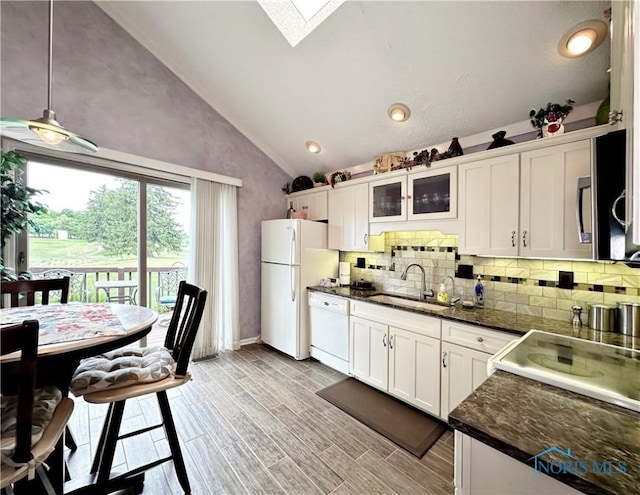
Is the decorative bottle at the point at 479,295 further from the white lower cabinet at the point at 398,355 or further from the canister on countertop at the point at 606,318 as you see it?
the canister on countertop at the point at 606,318

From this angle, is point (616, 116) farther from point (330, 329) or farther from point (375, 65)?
point (330, 329)

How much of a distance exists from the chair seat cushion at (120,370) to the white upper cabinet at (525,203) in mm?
2347

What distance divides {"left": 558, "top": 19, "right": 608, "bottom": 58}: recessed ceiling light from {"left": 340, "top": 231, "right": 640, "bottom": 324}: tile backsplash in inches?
54.5

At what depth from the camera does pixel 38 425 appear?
1.04m

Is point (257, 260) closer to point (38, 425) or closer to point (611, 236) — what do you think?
point (38, 425)

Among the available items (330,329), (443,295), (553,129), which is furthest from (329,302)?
(553,129)

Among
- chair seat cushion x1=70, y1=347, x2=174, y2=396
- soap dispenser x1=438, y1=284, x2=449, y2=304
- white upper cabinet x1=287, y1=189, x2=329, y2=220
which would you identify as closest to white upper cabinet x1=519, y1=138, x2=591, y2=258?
soap dispenser x1=438, y1=284, x2=449, y2=304

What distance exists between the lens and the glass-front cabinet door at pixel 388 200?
103 inches

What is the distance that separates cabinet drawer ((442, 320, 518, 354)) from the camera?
1748 millimetres

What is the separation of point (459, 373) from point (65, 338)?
2380 mm

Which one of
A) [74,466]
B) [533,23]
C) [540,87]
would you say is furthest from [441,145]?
[74,466]

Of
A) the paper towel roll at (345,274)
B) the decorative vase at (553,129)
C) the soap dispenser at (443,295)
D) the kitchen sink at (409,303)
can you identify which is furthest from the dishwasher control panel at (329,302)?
the decorative vase at (553,129)

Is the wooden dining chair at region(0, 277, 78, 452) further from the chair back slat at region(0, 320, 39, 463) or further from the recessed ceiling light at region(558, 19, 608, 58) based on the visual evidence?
the recessed ceiling light at region(558, 19, 608, 58)

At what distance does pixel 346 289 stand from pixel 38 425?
2.57 metres
